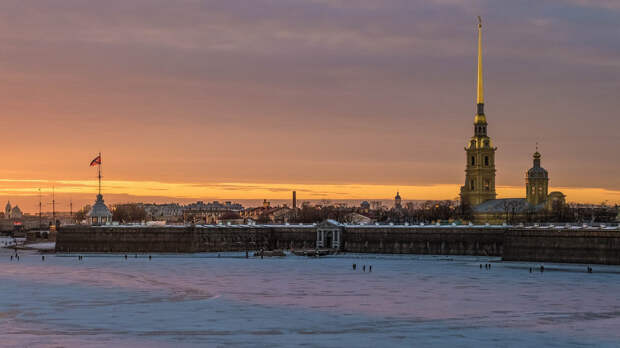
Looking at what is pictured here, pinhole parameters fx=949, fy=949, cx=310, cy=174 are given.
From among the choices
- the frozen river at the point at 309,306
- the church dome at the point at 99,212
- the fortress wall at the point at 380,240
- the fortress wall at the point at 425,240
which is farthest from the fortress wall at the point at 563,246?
the church dome at the point at 99,212

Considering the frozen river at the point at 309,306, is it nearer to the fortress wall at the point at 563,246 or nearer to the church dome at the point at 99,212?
the fortress wall at the point at 563,246

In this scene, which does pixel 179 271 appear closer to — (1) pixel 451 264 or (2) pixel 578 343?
(1) pixel 451 264

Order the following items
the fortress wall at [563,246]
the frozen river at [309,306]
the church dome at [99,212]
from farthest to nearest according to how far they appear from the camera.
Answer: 1. the church dome at [99,212]
2. the fortress wall at [563,246]
3. the frozen river at [309,306]

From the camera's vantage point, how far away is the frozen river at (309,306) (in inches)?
2035

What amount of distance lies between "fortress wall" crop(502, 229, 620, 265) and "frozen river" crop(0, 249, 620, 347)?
399 cm

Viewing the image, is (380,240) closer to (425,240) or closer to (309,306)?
(425,240)

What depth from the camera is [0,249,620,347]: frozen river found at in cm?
5169

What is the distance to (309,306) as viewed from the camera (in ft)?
213

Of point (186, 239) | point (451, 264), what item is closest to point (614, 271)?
point (451, 264)

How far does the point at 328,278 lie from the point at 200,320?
98.8 ft

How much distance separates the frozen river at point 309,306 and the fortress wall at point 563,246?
13.1 ft

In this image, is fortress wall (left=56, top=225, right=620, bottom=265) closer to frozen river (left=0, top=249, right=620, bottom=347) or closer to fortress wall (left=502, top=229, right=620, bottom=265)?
fortress wall (left=502, top=229, right=620, bottom=265)

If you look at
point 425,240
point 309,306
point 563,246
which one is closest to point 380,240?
point 425,240

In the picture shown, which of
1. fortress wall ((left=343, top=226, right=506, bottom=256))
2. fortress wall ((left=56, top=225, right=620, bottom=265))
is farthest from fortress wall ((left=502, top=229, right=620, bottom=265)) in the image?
fortress wall ((left=343, top=226, right=506, bottom=256))
